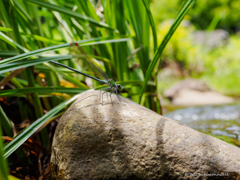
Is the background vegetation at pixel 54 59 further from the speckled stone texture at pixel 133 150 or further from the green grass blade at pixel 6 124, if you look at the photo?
the speckled stone texture at pixel 133 150

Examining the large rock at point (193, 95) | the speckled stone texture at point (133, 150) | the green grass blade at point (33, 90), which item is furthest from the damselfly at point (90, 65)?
the large rock at point (193, 95)

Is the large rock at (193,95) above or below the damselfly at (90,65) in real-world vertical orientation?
below

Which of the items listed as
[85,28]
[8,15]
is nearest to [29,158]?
[8,15]

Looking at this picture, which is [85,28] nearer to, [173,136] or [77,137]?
[77,137]

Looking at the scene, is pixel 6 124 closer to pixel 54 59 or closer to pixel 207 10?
pixel 54 59

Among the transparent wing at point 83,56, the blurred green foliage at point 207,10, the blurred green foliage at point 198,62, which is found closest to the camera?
the transparent wing at point 83,56

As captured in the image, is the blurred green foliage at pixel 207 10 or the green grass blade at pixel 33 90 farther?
the blurred green foliage at pixel 207 10

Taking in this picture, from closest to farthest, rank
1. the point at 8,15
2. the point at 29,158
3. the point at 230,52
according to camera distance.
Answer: the point at 8,15, the point at 29,158, the point at 230,52
